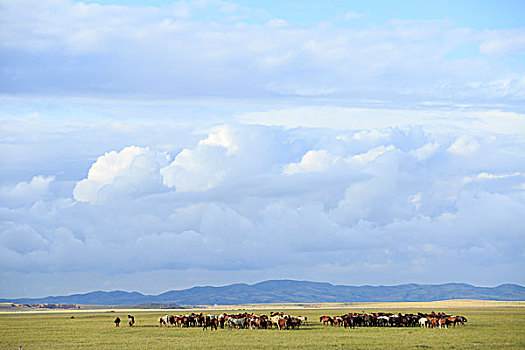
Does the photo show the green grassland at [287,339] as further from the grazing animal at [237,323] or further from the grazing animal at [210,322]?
the grazing animal at [237,323]

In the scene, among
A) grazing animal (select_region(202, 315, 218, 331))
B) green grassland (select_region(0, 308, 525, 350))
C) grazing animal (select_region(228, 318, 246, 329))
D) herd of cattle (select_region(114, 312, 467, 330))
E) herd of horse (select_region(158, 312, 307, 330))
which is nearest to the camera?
green grassland (select_region(0, 308, 525, 350))

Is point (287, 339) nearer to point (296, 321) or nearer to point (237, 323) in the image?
point (296, 321)

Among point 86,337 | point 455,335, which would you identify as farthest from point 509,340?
point 86,337

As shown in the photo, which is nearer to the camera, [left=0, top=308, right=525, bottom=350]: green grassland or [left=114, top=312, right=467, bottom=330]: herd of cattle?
[left=0, top=308, right=525, bottom=350]: green grassland

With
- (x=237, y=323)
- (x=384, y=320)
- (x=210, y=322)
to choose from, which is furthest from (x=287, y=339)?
(x=384, y=320)

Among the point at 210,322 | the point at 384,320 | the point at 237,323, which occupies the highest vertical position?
the point at 210,322

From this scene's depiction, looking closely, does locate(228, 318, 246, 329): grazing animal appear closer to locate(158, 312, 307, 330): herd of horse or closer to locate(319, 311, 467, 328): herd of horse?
locate(158, 312, 307, 330): herd of horse

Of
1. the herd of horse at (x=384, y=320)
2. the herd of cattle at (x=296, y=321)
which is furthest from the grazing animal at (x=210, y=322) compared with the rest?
the herd of horse at (x=384, y=320)

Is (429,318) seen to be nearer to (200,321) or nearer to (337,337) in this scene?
(337,337)

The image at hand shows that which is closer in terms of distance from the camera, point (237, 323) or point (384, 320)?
point (237, 323)

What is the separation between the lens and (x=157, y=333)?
210 ft

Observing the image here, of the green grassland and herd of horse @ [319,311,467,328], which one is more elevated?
herd of horse @ [319,311,467,328]

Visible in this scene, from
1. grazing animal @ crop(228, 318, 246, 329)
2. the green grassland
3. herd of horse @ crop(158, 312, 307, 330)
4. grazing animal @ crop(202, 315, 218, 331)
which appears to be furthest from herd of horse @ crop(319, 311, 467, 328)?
grazing animal @ crop(202, 315, 218, 331)

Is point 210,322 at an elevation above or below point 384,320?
above
